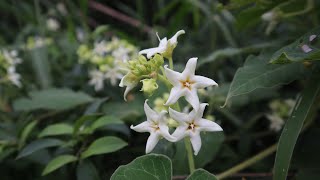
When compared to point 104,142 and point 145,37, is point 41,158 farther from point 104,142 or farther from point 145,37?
point 145,37

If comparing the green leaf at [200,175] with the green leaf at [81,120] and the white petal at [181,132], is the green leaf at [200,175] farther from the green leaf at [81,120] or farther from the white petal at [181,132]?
the green leaf at [81,120]

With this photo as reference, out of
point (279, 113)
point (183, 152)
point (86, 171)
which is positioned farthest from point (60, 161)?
point (279, 113)

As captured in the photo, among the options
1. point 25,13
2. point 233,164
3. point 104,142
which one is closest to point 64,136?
point 104,142

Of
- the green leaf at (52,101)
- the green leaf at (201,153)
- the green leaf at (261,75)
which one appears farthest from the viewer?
the green leaf at (52,101)

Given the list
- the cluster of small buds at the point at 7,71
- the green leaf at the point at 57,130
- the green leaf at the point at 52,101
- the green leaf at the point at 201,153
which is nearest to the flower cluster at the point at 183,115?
the green leaf at the point at 201,153

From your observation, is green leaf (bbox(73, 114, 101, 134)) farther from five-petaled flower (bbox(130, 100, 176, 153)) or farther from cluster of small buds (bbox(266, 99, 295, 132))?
cluster of small buds (bbox(266, 99, 295, 132))

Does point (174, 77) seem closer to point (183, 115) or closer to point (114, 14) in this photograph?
point (183, 115)
